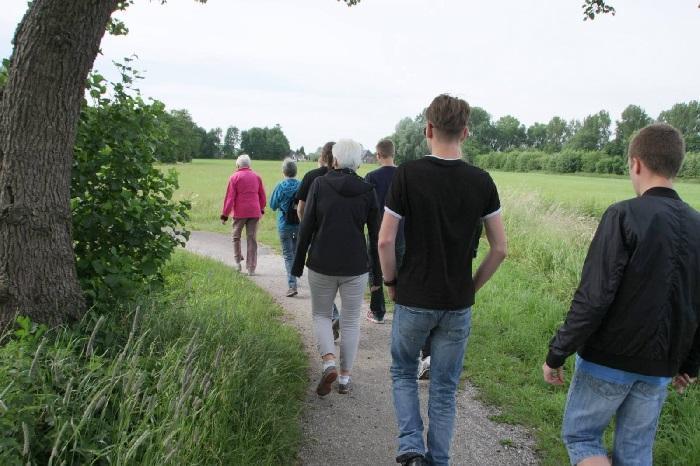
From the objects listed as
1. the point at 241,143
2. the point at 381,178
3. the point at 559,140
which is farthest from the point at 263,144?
the point at 381,178

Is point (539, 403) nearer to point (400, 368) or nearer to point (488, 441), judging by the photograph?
point (488, 441)

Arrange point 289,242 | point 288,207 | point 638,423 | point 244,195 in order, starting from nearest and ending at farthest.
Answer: point 638,423, point 288,207, point 289,242, point 244,195

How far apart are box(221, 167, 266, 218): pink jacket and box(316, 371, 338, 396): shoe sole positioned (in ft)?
17.9

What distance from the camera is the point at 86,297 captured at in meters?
3.92

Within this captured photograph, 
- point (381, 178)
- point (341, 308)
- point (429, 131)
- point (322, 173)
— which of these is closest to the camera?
point (429, 131)

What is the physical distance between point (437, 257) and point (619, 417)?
1.25 metres

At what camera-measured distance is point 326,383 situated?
438cm

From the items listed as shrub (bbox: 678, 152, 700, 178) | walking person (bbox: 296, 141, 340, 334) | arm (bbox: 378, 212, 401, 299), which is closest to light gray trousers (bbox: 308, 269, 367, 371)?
walking person (bbox: 296, 141, 340, 334)

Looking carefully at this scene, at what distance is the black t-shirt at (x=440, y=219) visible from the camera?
9.86 ft

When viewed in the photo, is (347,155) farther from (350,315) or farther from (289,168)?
A: (289,168)

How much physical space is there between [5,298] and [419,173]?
271 centimetres

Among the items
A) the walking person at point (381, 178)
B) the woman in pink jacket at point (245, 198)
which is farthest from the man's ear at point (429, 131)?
the woman in pink jacket at point (245, 198)

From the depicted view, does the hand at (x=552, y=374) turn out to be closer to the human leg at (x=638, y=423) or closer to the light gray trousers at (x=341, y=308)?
the human leg at (x=638, y=423)

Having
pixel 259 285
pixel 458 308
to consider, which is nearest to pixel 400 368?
pixel 458 308
